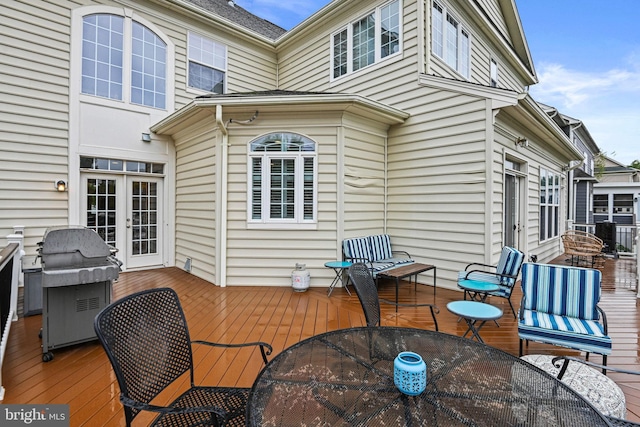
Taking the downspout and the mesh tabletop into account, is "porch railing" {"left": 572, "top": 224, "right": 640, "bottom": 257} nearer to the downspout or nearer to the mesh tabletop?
the mesh tabletop

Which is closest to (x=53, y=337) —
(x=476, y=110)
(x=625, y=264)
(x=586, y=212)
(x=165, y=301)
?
(x=165, y=301)

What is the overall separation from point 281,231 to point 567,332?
3946 millimetres

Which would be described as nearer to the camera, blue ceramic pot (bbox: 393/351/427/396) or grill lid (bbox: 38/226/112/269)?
blue ceramic pot (bbox: 393/351/427/396)

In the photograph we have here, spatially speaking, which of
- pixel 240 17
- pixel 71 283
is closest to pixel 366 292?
pixel 71 283

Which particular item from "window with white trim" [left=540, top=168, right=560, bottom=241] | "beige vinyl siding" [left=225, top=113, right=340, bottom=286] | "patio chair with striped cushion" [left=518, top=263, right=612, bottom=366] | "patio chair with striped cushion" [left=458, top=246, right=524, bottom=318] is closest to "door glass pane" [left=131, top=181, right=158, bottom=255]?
"beige vinyl siding" [left=225, top=113, right=340, bottom=286]

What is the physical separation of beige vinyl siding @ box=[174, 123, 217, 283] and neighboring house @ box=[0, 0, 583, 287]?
0.05 meters

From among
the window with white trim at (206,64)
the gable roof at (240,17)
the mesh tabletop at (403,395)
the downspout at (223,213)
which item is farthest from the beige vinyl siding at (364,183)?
the gable roof at (240,17)

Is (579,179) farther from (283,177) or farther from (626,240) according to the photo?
(283,177)

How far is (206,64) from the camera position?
740cm

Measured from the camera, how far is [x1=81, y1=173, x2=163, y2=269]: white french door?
5973mm

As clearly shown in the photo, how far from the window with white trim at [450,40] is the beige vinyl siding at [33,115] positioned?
6846mm

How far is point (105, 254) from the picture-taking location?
2.93 metres

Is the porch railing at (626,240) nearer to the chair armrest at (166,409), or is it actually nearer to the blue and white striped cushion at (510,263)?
the blue and white striped cushion at (510,263)

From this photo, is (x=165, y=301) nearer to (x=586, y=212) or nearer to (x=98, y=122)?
(x=98, y=122)
